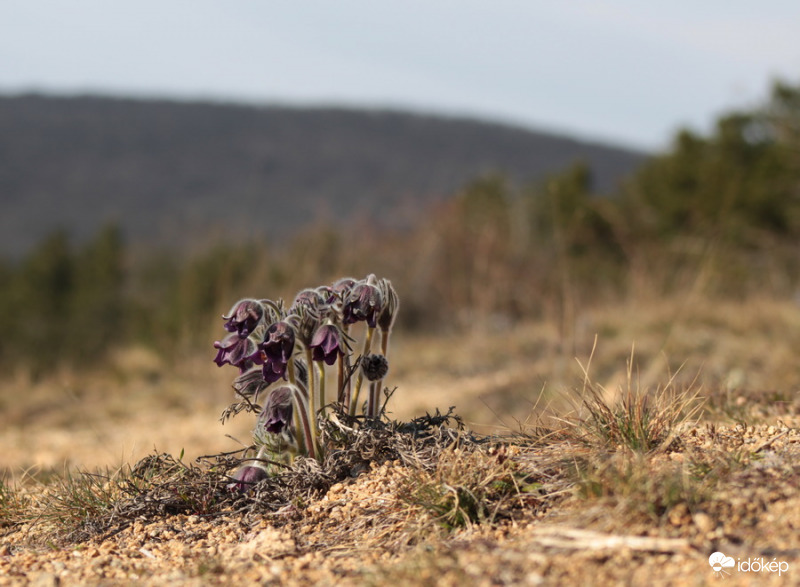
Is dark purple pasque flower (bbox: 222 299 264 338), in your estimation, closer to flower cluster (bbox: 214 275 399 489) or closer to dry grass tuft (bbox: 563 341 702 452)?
flower cluster (bbox: 214 275 399 489)

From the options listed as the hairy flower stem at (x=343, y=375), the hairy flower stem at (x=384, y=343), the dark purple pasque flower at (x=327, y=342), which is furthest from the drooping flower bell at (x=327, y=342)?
the hairy flower stem at (x=384, y=343)

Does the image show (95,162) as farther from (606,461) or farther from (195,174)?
(606,461)

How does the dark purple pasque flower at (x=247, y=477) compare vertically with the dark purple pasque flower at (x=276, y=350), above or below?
below

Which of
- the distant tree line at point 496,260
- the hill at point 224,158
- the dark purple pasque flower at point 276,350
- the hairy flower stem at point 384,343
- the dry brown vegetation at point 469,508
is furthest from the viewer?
the hill at point 224,158

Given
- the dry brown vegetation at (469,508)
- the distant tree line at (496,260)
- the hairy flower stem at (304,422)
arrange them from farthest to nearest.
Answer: the distant tree line at (496,260)
the hairy flower stem at (304,422)
the dry brown vegetation at (469,508)

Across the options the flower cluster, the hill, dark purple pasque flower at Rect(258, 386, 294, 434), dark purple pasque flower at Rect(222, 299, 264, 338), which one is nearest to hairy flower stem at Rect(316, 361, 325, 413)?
the flower cluster

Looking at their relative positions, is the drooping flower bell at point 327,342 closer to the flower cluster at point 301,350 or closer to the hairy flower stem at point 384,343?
the flower cluster at point 301,350

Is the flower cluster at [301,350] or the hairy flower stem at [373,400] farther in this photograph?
the hairy flower stem at [373,400]

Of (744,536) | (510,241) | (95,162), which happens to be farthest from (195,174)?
(744,536)

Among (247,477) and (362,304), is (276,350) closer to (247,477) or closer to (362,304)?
(362,304)
